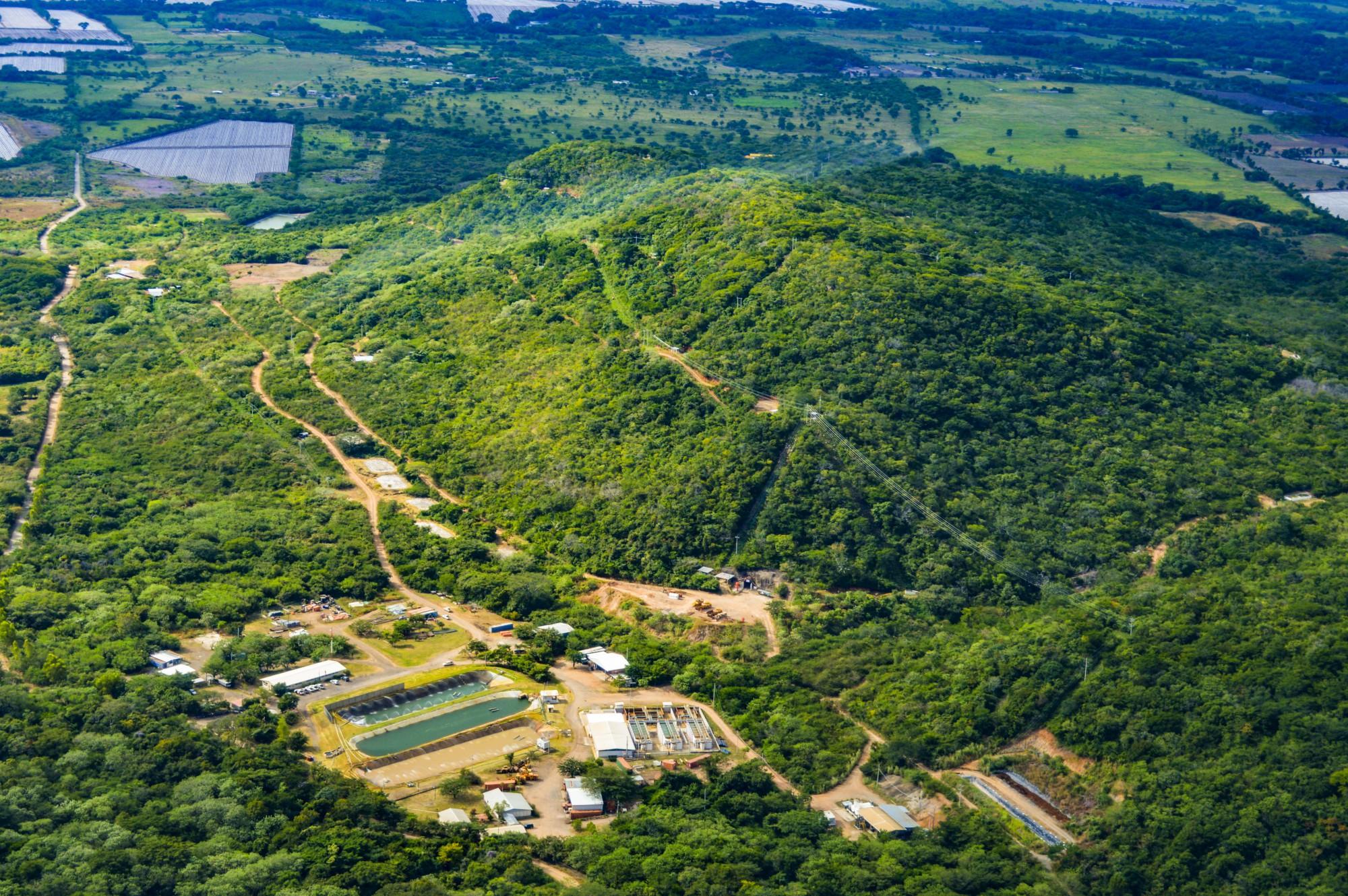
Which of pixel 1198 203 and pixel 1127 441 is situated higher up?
pixel 1198 203

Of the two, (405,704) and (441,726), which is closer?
(441,726)

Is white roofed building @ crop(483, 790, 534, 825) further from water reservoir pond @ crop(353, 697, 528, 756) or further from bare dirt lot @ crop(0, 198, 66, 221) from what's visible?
bare dirt lot @ crop(0, 198, 66, 221)

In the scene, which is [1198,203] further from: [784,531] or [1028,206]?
[784,531]

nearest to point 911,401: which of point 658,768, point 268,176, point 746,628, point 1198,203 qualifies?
point 746,628

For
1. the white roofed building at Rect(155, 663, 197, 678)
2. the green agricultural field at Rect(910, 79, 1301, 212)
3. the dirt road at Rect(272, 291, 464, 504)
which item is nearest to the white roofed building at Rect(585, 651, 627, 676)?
the white roofed building at Rect(155, 663, 197, 678)

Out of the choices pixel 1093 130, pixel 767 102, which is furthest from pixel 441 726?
pixel 767 102

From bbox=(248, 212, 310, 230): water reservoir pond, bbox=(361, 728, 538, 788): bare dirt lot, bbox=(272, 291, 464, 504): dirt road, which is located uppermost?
bbox=(248, 212, 310, 230): water reservoir pond

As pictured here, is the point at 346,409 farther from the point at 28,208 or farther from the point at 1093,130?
the point at 1093,130
